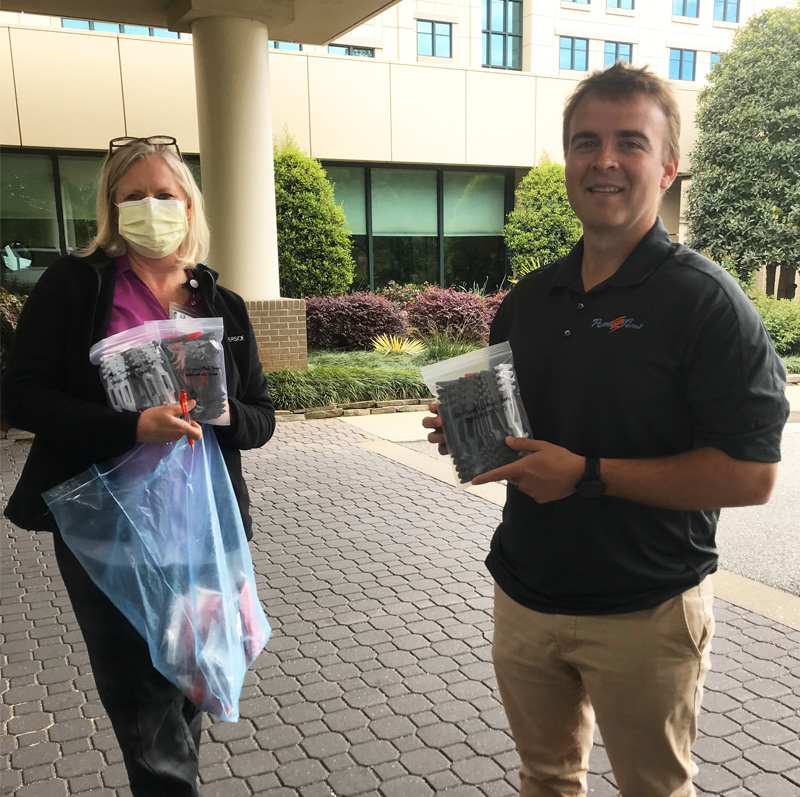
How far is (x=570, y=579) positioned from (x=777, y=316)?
1558 centimetres

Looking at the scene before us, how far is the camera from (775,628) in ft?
13.9

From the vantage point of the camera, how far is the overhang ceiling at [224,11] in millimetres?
10336

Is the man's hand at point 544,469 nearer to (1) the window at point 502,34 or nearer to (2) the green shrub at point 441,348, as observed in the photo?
(2) the green shrub at point 441,348

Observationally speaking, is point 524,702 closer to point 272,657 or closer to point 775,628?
point 272,657

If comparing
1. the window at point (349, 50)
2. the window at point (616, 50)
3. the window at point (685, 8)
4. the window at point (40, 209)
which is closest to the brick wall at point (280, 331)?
the window at point (40, 209)

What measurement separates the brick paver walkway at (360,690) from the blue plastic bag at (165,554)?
0.95 meters

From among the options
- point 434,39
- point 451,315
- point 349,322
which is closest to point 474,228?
point 451,315

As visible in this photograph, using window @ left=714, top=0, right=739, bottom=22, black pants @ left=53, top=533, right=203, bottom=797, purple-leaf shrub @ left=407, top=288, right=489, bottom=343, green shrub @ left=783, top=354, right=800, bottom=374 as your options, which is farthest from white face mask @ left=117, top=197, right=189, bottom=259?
window @ left=714, top=0, right=739, bottom=22

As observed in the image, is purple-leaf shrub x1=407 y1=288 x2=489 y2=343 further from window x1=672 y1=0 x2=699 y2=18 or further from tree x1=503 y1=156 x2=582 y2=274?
window x1=672 y1=0 x2=699 y2=18

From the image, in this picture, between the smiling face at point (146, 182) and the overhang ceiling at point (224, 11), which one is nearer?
the smiling face at point (146, 182)

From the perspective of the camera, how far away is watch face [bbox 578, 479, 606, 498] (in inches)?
70.5

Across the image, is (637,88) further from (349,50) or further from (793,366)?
(349,50)

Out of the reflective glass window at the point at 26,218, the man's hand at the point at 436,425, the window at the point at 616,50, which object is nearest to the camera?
the man's hand at the point at 436,425

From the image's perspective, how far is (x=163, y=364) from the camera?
212cm
